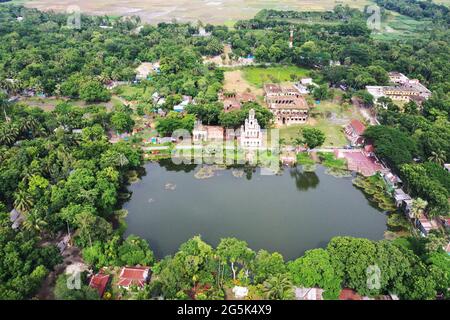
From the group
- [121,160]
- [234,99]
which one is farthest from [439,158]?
[121,160]

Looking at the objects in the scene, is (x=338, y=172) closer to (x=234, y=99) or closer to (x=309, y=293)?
(x=309, y=293)

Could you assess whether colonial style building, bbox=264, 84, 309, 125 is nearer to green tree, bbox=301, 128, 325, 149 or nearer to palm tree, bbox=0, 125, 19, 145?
green tree, bbox=301, 128, 325, 149

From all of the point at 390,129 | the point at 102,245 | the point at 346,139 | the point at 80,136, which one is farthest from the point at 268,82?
the point at 102,245

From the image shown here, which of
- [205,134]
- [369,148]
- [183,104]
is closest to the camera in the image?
[369,148]

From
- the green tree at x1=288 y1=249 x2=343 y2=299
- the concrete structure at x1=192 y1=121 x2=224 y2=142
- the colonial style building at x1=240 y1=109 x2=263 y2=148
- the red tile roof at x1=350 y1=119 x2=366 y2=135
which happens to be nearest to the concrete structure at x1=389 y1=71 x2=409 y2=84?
the red tile roof at x1=350 y1=119 x2=366 y2=135

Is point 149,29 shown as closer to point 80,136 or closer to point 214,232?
point 80,136

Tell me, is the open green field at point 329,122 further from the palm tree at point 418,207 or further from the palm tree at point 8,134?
the palm tree at point 8,134
